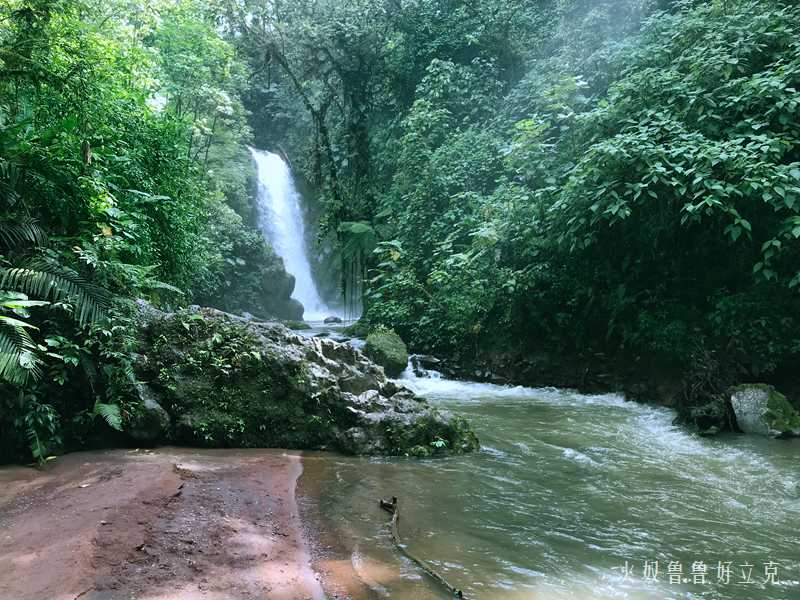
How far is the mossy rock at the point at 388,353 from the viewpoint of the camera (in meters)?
12.4

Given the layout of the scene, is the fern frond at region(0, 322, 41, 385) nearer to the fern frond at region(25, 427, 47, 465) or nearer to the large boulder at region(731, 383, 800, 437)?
the fern frond at region(25, 427, 47, 465)

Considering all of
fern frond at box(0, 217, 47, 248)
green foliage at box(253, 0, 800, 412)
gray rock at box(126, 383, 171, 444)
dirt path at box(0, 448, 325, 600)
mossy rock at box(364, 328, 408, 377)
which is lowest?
dirt path at box(0, 448, 325, 600)

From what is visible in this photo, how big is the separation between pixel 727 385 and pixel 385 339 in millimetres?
6935

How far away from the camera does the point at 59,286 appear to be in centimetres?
560

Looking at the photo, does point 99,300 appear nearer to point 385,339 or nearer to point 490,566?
point 490,566

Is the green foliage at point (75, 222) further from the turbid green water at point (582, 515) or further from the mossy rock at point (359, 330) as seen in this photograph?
the mossy rock at point (359, 330)

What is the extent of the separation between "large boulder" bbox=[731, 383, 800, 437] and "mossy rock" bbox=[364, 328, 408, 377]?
262 inches

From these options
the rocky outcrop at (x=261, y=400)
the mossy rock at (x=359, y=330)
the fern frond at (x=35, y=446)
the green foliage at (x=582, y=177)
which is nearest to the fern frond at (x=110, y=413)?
the fern frond at (x=35, y=446)

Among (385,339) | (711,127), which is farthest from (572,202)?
(385,339)

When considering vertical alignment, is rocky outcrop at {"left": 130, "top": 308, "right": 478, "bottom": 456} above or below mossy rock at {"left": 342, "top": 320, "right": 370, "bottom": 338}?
below

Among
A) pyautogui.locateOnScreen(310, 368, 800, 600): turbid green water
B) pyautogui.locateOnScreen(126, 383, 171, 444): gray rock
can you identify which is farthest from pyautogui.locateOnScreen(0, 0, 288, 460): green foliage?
pyautogui.locateOnScreen(310, 368, 800, 600): turbid green water

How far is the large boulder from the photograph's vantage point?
7.41 m

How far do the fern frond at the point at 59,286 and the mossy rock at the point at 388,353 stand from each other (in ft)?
23.8

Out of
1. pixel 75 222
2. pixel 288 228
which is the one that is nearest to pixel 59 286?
pixel 75 222
